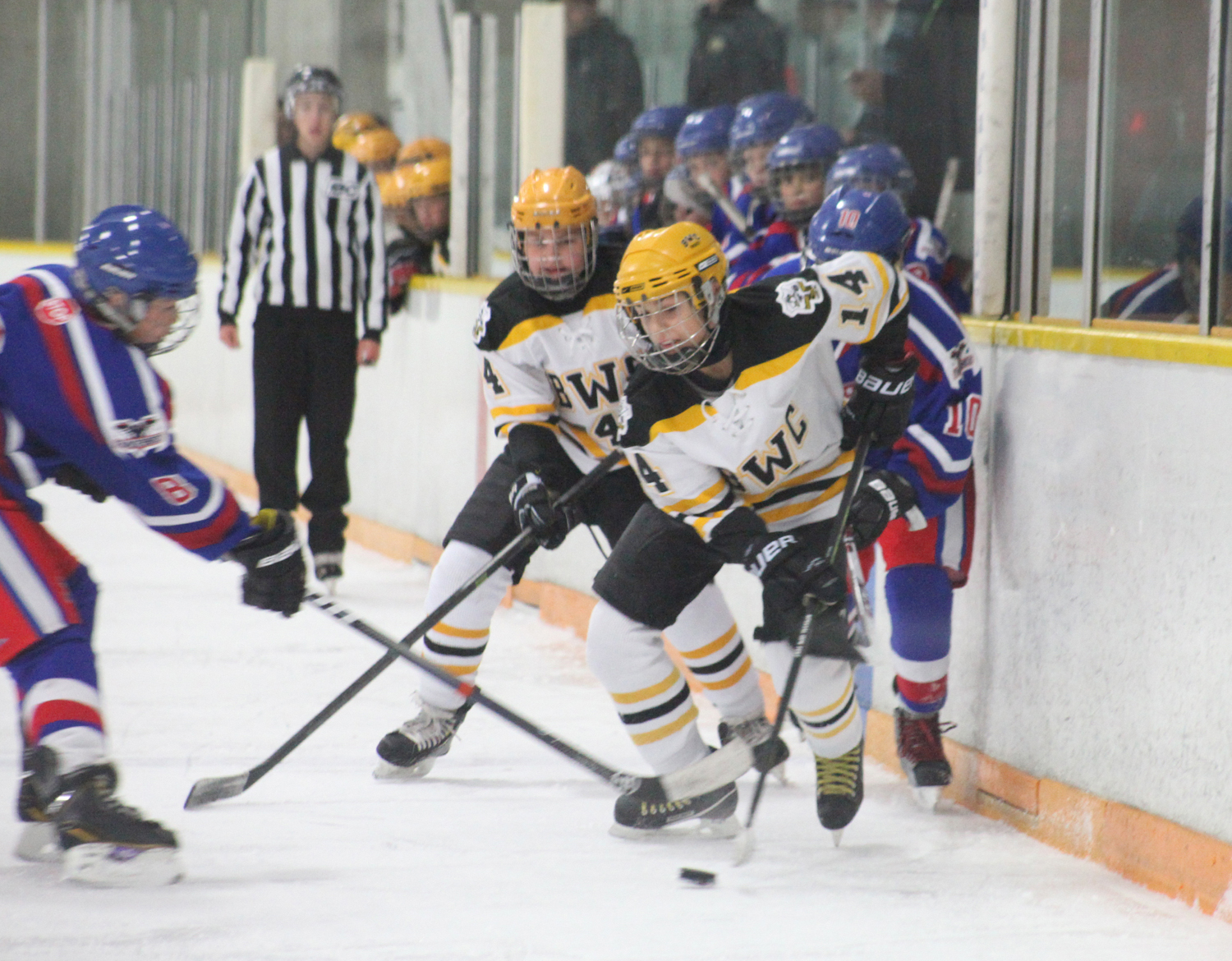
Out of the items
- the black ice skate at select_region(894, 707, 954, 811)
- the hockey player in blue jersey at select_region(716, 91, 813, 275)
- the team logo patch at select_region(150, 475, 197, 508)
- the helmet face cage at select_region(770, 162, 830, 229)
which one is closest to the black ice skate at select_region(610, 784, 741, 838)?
the black ice skate at select_region(894, 707, 954, 811)

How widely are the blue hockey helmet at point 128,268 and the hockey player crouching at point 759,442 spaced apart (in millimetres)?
643

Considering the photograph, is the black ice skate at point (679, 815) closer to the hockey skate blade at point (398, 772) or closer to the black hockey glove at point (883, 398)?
the hockey skate blade at point (398, 772)

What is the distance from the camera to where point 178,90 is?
862 cm

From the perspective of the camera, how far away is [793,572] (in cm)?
235

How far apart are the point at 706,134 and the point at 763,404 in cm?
208

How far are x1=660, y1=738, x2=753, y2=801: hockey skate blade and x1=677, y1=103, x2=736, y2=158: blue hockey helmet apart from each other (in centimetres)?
221

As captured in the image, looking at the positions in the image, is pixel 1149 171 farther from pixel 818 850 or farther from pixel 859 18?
pixel 859 18

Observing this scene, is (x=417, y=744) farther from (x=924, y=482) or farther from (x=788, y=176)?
(x=788, y=176)

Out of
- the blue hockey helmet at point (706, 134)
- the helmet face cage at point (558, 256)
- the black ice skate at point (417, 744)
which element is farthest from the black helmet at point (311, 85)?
the black ice skate at point (417, 744)

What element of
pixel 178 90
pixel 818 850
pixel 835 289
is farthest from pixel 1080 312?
pixel 178 90

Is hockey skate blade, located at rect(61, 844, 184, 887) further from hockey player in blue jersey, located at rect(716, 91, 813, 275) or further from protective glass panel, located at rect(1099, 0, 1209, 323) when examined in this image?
hockey player in blue jersey, located at rect(716, 91, 813, 275)

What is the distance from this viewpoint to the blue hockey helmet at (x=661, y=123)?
465 cm

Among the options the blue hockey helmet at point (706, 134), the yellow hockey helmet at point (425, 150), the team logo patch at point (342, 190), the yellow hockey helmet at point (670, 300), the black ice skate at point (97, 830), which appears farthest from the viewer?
the yellow hockey helmet at point (425, 150)

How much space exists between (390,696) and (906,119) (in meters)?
2.23
